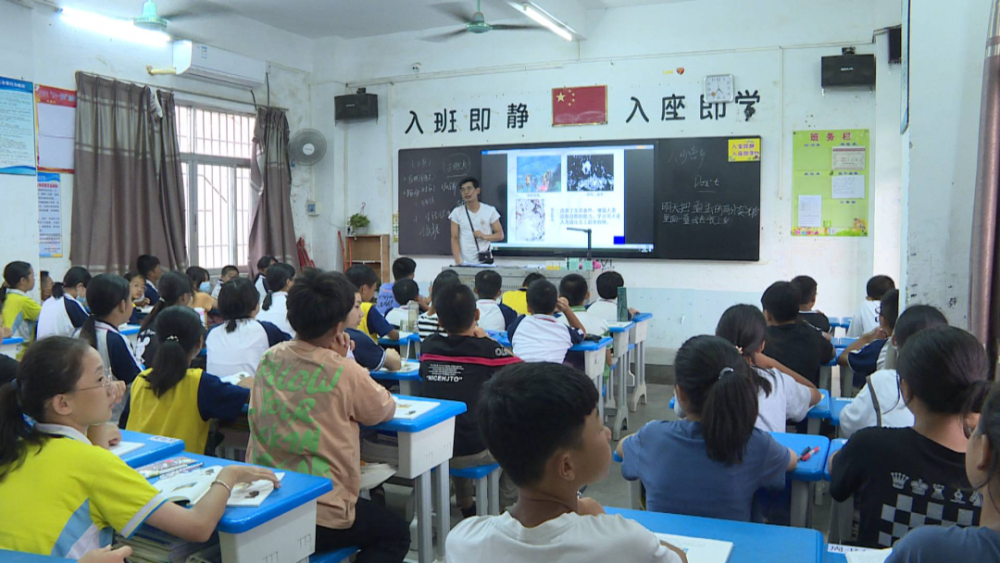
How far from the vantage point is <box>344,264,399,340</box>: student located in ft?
13.5

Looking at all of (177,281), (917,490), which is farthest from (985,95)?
(177,281)

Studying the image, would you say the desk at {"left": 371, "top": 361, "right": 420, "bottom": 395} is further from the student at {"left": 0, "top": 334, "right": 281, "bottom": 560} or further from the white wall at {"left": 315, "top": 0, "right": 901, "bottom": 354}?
the white wall at {"left": 315, "top": 0, "right": 901, "bottom": 354}

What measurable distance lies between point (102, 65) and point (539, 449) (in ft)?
21.8

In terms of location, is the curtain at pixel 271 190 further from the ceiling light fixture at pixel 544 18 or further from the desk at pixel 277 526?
the desk at pixel 277 526

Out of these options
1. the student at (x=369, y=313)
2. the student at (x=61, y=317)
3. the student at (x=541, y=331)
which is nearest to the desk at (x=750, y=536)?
the student at (x=541, y=331)

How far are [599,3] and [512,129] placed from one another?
145 centimetres

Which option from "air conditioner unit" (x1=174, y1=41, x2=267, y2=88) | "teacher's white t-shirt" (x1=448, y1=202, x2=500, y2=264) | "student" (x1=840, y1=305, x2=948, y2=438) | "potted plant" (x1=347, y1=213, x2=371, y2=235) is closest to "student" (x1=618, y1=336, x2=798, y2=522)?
"student" (x1=840, y1=305, x2=948, y2=438)

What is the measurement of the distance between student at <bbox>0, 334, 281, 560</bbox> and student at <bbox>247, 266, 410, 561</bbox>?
0.50m

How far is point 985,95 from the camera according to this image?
2.91m

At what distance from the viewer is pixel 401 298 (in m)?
4.98

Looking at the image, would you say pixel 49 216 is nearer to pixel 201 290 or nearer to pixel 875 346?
pixel 201 290

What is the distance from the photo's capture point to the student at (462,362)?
3.00 meters

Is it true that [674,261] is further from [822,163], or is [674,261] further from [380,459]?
[380,459]

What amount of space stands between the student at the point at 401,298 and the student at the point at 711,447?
304 centimetres
